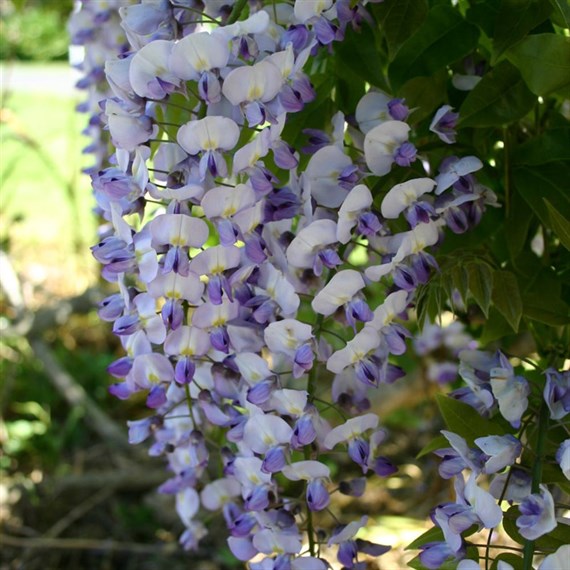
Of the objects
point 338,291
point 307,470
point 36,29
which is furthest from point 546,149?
point 36,29

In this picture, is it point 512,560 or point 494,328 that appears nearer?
point 512,560

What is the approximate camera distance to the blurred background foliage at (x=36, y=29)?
3266 millimetres

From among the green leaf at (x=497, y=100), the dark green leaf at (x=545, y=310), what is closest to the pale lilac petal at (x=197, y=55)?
the green leaf at (x=497, y=100)

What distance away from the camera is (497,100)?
0.76 meters

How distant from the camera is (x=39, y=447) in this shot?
7.80 feet

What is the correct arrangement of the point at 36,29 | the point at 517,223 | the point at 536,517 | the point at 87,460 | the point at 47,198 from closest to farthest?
the point at 536,517 < the point at 517,223 < the point at 87,460 < the point at 47,198 < the point at 36,29

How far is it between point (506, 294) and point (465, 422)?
0.39 ft

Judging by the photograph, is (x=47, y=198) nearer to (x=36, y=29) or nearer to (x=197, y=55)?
(x=36, y=29)

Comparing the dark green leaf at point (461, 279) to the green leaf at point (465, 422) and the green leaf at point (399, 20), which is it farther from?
the green leaf at point (399, 20)

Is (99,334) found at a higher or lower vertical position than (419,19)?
lower

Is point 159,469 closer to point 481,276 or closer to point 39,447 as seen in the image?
point 39,447

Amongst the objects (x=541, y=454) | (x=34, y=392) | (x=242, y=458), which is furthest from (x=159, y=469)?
(x=541, y=454)

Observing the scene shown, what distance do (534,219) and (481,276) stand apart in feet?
0.60

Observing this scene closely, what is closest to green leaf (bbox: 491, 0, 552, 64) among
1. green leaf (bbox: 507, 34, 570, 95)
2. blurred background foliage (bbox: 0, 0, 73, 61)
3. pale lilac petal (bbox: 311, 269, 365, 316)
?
green leaf (bbox: 507, 34, 570, 95)
